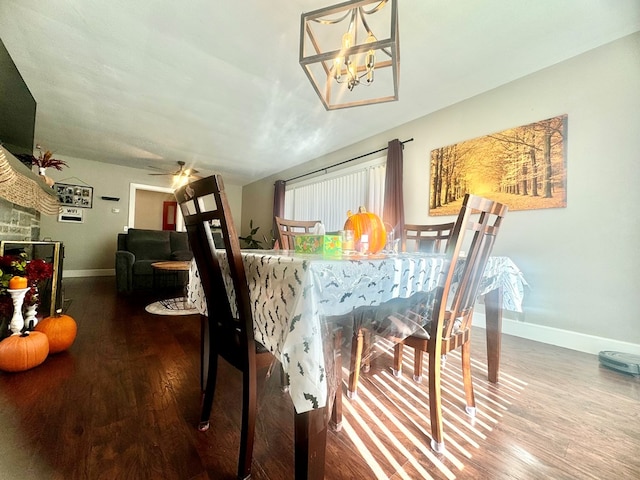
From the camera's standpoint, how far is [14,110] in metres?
2.35

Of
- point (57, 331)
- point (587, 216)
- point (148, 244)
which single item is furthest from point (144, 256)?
point (587, 216)

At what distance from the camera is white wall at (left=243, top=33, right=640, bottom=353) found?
183 cm

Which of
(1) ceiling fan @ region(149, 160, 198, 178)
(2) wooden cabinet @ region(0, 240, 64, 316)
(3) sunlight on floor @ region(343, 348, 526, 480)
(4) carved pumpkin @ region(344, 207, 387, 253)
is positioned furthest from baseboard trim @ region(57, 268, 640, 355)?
(1) ceiling fan @ region(149, 160, 198, 178)

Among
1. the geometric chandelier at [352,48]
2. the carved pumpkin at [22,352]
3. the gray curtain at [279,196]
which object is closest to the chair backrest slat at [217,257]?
the geometric chandelier at [352,48]

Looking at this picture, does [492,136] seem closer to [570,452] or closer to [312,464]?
[570,452]

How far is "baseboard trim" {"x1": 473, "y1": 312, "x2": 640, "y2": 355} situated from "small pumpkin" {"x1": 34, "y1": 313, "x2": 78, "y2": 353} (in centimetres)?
355

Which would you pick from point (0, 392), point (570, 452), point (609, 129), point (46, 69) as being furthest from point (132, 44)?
point (609, 129)

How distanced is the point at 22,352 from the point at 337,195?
3.84m

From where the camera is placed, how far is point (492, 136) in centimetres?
252

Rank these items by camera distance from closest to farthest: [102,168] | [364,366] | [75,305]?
1. [364,366]
2. [75,305]
3. [102,168]

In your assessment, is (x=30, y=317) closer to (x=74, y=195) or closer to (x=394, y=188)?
(x=394, y=188)

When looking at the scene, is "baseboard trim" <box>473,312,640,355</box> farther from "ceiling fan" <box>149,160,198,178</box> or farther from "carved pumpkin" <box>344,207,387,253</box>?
"ceiling fan" <box>149,160,198,178</box>

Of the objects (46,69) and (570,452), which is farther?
(46,69)

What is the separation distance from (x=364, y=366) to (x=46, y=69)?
401 centimetres
